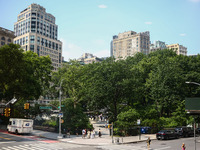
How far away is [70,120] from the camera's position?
4203 centimetres

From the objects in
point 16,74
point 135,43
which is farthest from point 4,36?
point 135,43

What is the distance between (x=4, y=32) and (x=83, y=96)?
6518cm

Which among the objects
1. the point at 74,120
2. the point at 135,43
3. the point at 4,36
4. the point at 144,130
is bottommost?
the point at 144,130

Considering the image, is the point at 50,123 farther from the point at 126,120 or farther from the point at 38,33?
the point at 38,33

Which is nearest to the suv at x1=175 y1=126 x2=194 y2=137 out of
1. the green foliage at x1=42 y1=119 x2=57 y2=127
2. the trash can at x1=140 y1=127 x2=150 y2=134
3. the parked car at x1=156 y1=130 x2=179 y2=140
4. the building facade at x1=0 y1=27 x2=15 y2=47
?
the parked car at x1=156 y1=130 x2=179 y2=140

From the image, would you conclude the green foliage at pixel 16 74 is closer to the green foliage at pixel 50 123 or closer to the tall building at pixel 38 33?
the green foliage at pixel 50 123

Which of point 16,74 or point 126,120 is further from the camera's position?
point 16,74

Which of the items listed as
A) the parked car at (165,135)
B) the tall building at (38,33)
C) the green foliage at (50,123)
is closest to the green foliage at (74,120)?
the green foliage at (50,123)

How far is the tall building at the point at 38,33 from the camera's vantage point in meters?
150

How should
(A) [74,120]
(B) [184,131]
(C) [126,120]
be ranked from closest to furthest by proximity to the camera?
1. (C) [126,120]
2. (A) [74,120]
3. (B) [184,131]

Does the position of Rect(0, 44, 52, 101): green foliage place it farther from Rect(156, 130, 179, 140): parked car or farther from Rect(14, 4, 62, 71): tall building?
Rect(14, 4, 62, 71): tall building

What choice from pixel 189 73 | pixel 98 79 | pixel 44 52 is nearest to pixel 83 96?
pixel 98 79

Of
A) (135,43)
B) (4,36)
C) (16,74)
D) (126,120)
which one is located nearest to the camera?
(126,120)

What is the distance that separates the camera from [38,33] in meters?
157
